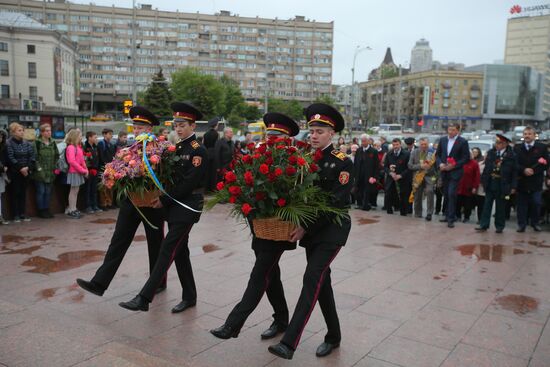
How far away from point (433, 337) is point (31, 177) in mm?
8930

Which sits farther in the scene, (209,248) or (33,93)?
(33,93)

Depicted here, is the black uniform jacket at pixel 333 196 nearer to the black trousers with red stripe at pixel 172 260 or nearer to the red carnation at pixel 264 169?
the red carnation at pixel 264 169

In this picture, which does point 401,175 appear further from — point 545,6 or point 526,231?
point 545,6

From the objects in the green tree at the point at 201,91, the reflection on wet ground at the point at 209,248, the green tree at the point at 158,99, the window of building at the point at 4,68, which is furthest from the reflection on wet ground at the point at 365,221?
the window of building at the point at 4,68

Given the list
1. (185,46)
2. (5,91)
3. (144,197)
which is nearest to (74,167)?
(144,197)

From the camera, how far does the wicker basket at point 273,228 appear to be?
4.05 meters

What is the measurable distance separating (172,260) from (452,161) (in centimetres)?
773

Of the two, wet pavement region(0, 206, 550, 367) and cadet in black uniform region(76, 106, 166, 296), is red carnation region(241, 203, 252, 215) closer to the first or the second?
wet pavement region(0, 206, 550, 367)

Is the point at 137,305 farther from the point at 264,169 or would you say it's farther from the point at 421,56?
the point at 421,56

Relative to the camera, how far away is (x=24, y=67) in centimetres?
6812

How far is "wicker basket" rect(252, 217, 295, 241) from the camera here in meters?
4.05

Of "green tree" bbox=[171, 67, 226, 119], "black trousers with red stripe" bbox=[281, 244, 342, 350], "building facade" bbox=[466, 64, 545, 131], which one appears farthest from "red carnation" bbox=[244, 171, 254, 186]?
"building facade" bbox=[466, 64, 545, 131]

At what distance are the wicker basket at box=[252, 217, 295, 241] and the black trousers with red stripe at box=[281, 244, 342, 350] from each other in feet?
1.14

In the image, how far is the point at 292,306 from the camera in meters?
5.58
